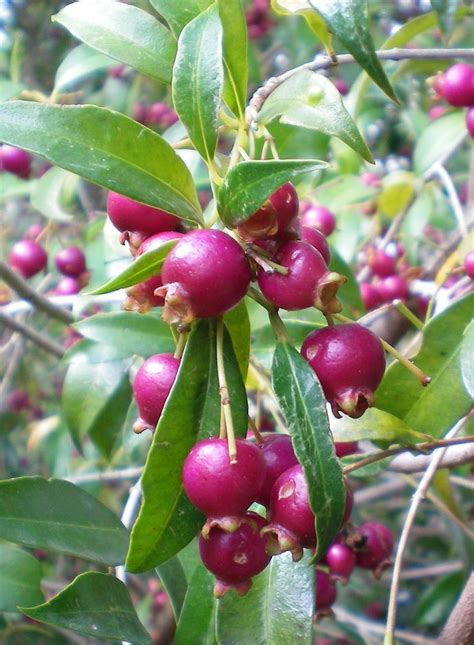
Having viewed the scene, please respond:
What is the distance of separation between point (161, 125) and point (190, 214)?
6.45 ft

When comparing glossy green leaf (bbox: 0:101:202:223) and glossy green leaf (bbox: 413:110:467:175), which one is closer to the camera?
glossy green leaf (bbox: 0:101:202:223)

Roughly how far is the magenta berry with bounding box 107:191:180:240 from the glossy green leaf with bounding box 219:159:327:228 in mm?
83

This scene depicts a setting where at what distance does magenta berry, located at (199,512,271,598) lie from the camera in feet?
2.01

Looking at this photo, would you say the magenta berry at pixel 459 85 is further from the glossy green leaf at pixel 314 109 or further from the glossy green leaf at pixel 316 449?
the glossy green leaf at pixel 316 449

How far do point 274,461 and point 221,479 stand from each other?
0.10 meters

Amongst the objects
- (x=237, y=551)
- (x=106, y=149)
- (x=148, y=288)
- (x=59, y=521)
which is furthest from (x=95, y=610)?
(x=106, y=149)

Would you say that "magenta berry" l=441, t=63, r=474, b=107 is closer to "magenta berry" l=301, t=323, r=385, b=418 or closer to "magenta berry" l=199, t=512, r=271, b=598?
"magenta berry" l=301, t=323, r=385, b=418

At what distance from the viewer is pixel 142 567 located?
646 mm

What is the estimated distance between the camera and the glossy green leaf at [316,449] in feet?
1.89

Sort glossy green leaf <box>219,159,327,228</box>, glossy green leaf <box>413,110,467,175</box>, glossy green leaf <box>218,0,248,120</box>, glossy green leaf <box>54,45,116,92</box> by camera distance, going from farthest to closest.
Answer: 1. glossy green leaf <box>413,110,467,175</box>
2. glossy green leaf <box>54,45,116,92</box>
3. glossy green leaf <box>218,0,248,120</box>
4. glossy green leaf <box>219,159,327,228</box>

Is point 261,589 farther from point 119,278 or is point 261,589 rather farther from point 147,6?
point 147,6

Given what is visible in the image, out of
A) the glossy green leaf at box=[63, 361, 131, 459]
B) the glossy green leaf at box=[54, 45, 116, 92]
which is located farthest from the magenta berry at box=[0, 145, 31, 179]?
the glossy green leaf at box=[63, 361, 131, 459]

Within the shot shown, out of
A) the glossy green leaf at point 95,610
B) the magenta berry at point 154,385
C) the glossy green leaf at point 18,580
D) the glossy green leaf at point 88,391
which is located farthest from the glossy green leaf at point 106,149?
the glossy green leaf at point 88,391

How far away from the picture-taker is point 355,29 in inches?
27.2
